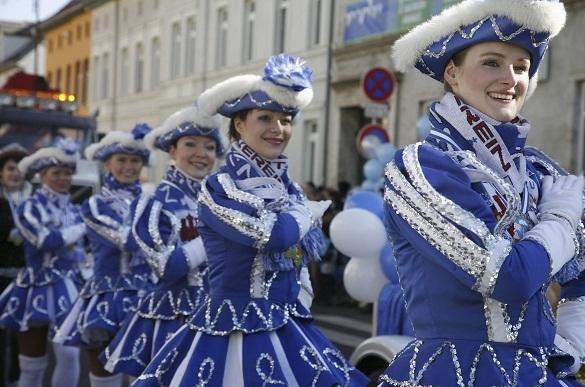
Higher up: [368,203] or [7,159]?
[7,159]

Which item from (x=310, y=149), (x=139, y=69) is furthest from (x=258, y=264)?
(x=139, y=69)

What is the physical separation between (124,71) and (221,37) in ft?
35.0

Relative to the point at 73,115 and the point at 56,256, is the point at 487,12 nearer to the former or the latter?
the point at 56,256

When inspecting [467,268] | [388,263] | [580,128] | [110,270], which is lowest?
[110,270]

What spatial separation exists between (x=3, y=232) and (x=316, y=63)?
17068 mm

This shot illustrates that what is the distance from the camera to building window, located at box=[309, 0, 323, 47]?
25828 millimetres

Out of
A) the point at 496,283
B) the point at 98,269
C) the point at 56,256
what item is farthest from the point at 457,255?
the point at 56,256

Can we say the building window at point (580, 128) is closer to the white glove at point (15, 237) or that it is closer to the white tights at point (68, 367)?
the white glove at point (15, 237)

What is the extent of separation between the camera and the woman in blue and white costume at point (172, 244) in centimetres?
615

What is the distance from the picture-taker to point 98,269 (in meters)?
7.71

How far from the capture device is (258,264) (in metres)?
5.17

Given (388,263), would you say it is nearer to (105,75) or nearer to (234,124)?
(234,124)

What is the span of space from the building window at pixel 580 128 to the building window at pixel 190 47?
19.1 m

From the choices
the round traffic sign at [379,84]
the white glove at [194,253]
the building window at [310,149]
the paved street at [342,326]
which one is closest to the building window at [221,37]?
the building window at [310,149]
